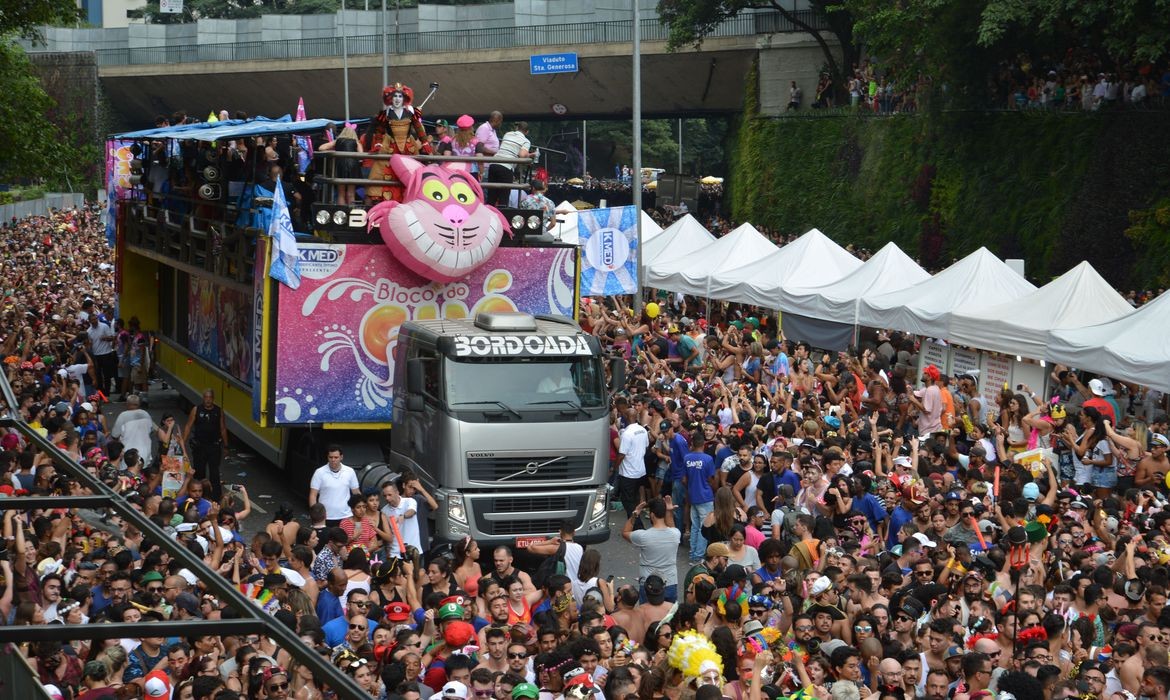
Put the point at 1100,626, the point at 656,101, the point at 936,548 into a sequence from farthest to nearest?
the point at 656,101 < the point at 936,548 < the point at 1100,626

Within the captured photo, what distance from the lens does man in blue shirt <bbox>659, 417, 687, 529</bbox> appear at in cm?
1672

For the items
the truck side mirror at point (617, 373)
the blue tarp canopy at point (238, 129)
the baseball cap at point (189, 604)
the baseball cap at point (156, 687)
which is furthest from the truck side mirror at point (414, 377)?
the baseball cap at point (156, 687)

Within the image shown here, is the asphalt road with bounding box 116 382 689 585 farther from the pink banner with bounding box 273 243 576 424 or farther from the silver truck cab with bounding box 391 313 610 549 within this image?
the pink banner with bounding box 273 243 576 424

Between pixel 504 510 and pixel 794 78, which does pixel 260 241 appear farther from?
pixel 794 78

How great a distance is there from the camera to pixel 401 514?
14.0 meters

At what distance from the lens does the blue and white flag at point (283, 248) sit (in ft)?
53.6

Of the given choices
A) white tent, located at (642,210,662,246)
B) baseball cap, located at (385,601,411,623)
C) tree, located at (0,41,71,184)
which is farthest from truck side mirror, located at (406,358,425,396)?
white tent, located at (642,210,662,246)

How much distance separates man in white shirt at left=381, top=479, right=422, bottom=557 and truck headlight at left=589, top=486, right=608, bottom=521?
211cm

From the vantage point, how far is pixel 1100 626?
34.6ft

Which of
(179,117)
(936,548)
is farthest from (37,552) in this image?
(179,117)

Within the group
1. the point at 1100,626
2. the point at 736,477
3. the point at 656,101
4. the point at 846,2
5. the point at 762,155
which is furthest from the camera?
the point at 656,101

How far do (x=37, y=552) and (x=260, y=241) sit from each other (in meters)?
6.80

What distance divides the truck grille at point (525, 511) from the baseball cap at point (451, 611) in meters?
4.70

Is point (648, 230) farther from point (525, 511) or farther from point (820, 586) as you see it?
point (820, 586)
